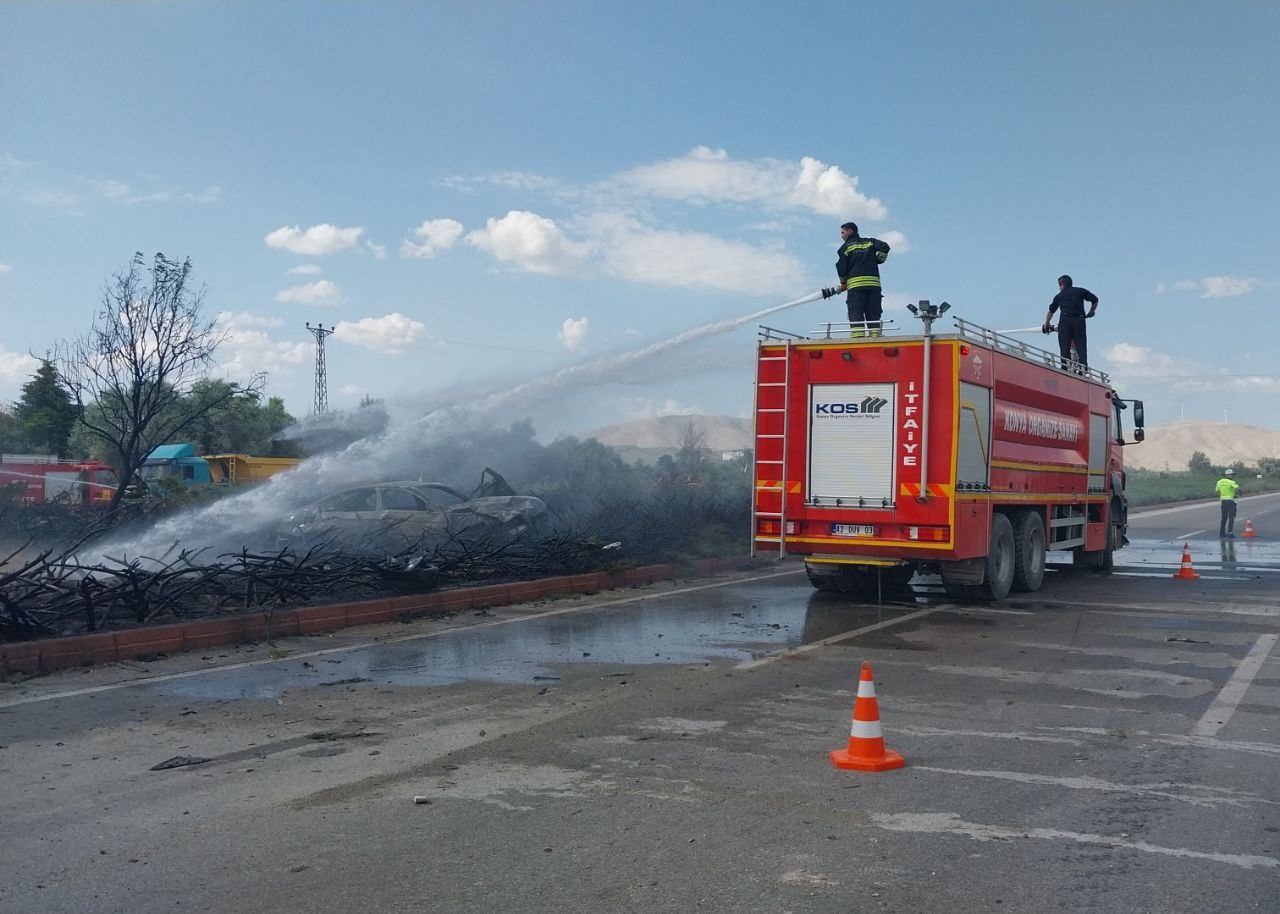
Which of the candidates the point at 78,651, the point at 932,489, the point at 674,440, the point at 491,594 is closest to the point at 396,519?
the point at 491,594

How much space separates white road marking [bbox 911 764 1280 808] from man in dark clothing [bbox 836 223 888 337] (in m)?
8.81

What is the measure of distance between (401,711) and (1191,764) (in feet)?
15.8

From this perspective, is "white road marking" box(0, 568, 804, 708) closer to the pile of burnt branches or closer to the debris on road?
the pile of burnt branches

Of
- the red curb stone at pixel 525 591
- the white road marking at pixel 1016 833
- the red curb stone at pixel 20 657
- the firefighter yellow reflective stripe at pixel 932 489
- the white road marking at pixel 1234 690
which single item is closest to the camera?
the white road marking at pixel 1016 833

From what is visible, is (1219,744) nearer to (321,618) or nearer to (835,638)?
(835,638)

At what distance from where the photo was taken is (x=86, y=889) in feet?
14.1

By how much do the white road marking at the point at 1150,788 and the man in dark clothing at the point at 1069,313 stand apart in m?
13.8

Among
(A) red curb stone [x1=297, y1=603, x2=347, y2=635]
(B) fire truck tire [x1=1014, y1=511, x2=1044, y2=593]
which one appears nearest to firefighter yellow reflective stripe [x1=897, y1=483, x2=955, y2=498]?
(B) fire truck tire [x1=1014, y1=511, x2=1044, y2=593]

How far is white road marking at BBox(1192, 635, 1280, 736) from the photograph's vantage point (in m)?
6.96

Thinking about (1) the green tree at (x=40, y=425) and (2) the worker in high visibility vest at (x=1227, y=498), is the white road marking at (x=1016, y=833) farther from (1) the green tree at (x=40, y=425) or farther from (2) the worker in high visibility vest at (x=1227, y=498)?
(1) the green tree at (x=40, y=425)

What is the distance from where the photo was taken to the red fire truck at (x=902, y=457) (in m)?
12.1

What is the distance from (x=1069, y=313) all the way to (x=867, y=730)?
14339mm

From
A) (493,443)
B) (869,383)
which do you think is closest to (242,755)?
(869,383)

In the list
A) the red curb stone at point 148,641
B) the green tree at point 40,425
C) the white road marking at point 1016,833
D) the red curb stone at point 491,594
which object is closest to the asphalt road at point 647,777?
the white road marking at point 1016,833
